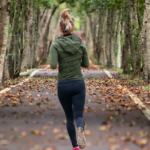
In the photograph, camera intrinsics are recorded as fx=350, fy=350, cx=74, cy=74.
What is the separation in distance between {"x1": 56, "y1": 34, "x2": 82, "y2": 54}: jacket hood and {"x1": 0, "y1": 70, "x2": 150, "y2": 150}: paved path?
1779mm

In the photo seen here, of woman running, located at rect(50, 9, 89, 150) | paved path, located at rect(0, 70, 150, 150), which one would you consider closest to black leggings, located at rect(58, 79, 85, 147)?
woman running, located at rect(50, 9, 89, 150)

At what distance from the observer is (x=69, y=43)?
18.4 ft

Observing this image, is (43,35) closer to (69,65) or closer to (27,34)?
(27,34)

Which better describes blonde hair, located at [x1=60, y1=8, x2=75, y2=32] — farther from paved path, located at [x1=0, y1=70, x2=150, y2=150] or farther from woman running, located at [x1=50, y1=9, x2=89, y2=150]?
paved path, located at [x1=0, y1=70, x2=150, y2=150]

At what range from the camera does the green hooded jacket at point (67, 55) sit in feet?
18.3

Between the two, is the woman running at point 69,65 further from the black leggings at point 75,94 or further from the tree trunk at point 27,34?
the tree trunk at point 27,34

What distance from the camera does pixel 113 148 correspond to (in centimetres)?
610

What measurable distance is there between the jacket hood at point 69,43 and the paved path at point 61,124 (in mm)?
1779

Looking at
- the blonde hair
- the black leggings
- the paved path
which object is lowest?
the paved path

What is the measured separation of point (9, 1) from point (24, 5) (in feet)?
35.1

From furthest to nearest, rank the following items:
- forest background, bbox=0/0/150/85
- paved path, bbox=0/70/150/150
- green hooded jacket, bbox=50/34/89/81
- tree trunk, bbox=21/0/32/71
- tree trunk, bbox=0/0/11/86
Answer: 1. tree trunk, bbox=21/0/32/71
2. forest background, bbox=0/0/150/85
3. tree trunk, bbox=0/0/11/86
4. paved path, bbox=0/70/150/150
5. green hooded jacket, bbox=50/34/89/81

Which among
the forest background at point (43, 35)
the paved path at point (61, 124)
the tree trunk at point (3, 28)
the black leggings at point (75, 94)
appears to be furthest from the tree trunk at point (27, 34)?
the black leggings at point (75, 94)

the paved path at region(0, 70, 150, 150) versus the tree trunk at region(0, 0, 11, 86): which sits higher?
the tree trunk at region(0, 0, 11, 86)

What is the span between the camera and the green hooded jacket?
18.3 feet
